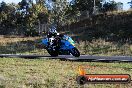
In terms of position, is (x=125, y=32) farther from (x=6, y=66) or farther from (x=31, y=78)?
(x=31, y=78)

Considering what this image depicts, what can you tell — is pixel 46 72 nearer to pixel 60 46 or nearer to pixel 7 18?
pixel 60 46

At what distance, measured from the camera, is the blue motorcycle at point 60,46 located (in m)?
10.1

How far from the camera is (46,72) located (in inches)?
1073

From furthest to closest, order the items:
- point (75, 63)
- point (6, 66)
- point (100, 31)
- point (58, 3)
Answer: point (100, 31) → point (75, 63) → point (6, 66) → point (58, 3)

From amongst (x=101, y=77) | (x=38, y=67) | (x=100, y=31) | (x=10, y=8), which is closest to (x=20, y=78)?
(x=38, y=67)

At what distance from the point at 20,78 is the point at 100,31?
29.7 metres

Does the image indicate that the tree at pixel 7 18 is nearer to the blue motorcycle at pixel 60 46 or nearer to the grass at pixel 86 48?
the grass at pixel 86 48

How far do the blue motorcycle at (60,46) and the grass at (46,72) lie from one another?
39.0 ft

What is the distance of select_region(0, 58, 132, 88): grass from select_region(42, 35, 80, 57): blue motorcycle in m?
11.9

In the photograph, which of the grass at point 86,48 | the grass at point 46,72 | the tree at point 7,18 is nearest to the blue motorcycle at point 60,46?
the grass at point 46,72

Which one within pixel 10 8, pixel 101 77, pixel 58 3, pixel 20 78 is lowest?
pixel 20 78

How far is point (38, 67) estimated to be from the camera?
97.2ft

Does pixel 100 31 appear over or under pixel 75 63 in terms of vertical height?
over

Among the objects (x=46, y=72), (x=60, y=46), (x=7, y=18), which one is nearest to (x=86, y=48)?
(x=46, y=72)
